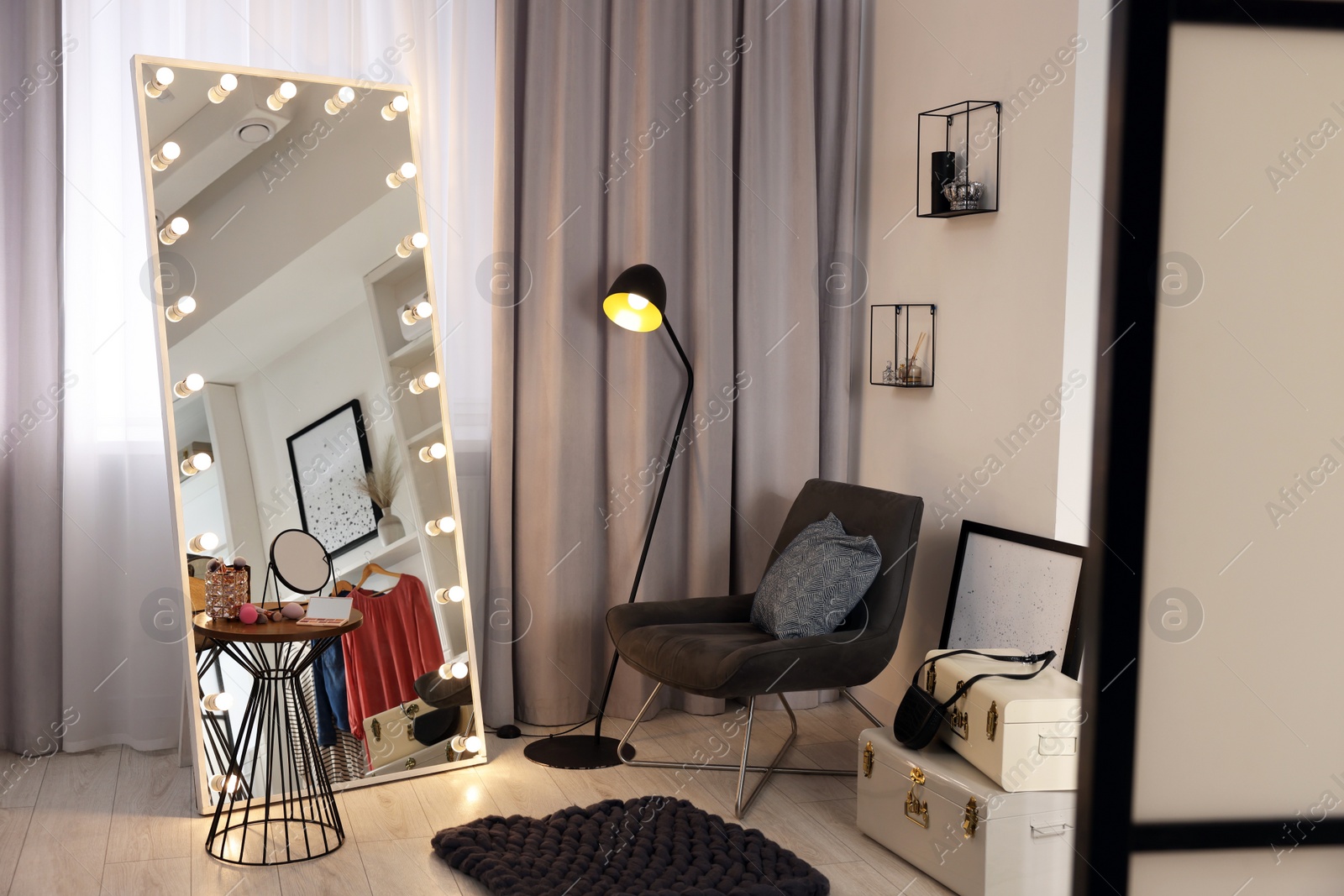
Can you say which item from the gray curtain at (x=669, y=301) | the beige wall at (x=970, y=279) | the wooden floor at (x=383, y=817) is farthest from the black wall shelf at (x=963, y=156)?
the wooden floor at (x=383, y=817)

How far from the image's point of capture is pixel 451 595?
10.3 feet

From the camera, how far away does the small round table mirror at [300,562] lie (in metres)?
2.68

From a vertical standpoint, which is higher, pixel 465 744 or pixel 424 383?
pixel 424 383

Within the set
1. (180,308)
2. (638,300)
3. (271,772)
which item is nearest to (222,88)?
(180,308)

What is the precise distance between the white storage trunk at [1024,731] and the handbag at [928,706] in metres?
0.02

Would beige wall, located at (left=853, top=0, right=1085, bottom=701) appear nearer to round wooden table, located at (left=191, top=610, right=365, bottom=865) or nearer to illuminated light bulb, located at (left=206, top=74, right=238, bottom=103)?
round wooden table, located at (left=191, top=610, right=365, bottom=865)

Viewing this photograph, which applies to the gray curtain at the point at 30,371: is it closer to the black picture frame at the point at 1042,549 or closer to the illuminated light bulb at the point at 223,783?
the illuminated light bulb at the point at 223,783

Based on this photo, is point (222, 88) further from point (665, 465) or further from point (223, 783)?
point (223, 783)

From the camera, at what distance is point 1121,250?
55 centimetres

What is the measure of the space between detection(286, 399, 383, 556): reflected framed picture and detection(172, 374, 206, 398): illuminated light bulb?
0.87 feet

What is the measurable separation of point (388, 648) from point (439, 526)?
1.22ft

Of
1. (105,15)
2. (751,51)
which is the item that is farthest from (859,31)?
(105,15)

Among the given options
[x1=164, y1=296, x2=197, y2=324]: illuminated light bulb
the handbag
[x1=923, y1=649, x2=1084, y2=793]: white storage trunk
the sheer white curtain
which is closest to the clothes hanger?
the sheer white curtain

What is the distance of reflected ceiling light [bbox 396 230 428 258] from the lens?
3104 millimetres
